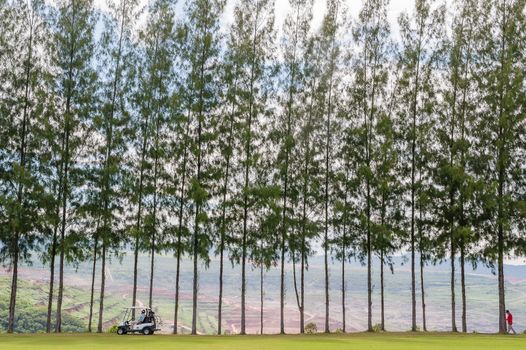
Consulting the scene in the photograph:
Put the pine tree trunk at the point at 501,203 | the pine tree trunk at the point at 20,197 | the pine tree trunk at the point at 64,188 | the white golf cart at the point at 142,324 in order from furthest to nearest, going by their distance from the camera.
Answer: the pine tree trunk at the point at 501,203 < the pine tree trunk at the point at 64,188 < the pine tree trunk at the point at 20,197 < the white golf cart at the point at 142,324

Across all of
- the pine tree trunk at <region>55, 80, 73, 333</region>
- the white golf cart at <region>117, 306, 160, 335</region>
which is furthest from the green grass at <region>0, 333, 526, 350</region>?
→ the pine tree trunk at <region>55, 80, 73, 333</region>

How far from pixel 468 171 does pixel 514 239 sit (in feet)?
16.2

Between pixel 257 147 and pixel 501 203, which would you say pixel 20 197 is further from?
pixel 501 203

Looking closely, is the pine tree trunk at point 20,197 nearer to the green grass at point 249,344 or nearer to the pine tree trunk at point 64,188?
the pine tree trunk at point 64,188

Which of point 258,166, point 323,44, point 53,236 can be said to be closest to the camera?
point 53,236

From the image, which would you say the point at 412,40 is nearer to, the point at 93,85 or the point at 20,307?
the point at 93,85

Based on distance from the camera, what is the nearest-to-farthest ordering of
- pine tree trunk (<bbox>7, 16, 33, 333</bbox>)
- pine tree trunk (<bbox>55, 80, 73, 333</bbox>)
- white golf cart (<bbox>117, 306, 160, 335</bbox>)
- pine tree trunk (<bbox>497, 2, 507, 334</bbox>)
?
white golf cart (<bbox>117, 306, 160, 335</bbox>) < pine tree trunk (<bbox>7, 16, 33, 333</bbox>) < pine tree trunk (<bbox>55, 80, 73, 333</bbox>) < pine tree trunk (<bbox>497, 2, 507, 334</bbox>)

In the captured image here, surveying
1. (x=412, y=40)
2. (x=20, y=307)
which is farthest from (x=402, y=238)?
(x=20, y=307)

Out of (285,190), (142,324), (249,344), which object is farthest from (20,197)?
(249,344)

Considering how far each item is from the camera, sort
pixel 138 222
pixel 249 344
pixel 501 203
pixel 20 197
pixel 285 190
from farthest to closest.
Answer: pixel 285 190
pixel 138 222
pixel 501 203
pixel 20 197
pixel 249 344

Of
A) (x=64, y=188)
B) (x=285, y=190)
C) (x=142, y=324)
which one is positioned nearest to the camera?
(x=142, y=324)

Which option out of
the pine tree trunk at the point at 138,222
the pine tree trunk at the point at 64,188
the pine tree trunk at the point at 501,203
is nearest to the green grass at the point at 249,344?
the pine tree trunk at the point at 64,188

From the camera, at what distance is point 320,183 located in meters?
41.2

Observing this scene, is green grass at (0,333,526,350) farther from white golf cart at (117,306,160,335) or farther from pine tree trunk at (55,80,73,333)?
pine tree trunk at (55,80,73,333)
